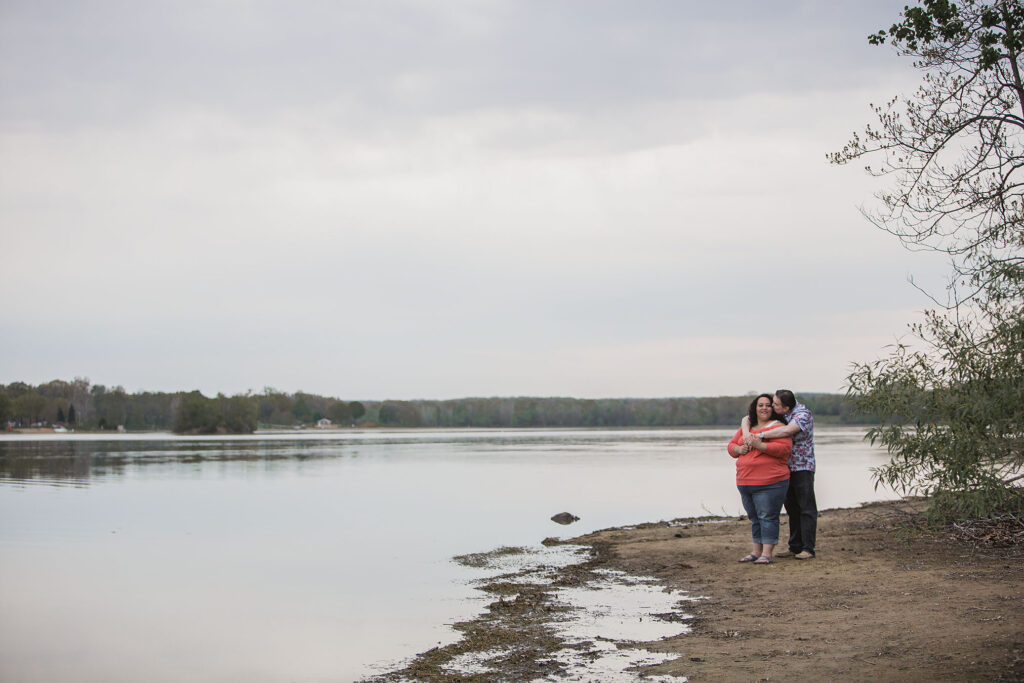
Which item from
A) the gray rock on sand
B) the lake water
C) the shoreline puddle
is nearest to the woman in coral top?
the shoreline puddle

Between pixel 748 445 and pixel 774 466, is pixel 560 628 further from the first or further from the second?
pixel 774 466

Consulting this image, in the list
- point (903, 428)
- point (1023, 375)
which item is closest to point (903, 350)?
point (903, 428)

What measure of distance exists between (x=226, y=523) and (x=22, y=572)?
577cm

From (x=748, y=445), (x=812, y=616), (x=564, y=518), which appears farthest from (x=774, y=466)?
(x=564, y=518)

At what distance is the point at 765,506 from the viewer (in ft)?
33.8

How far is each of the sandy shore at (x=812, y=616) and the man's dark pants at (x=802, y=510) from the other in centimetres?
34

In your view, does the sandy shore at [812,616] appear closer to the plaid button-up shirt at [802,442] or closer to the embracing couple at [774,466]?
the embracing couple at [774,466]

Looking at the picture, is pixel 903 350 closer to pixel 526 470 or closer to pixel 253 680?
pixel 253 680

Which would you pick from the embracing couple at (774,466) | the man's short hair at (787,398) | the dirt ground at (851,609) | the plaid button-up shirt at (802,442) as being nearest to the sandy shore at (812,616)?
the dirt ground at (851,609)

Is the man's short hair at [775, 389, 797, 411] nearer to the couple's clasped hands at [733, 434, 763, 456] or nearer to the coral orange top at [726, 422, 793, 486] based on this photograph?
the coral orange top at [726, 422, 793, 486]

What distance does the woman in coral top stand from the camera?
10.3m

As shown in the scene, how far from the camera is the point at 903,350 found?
9055 millimetres

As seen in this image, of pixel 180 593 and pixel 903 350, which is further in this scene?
pixel 180 593

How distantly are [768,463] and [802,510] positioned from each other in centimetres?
79
